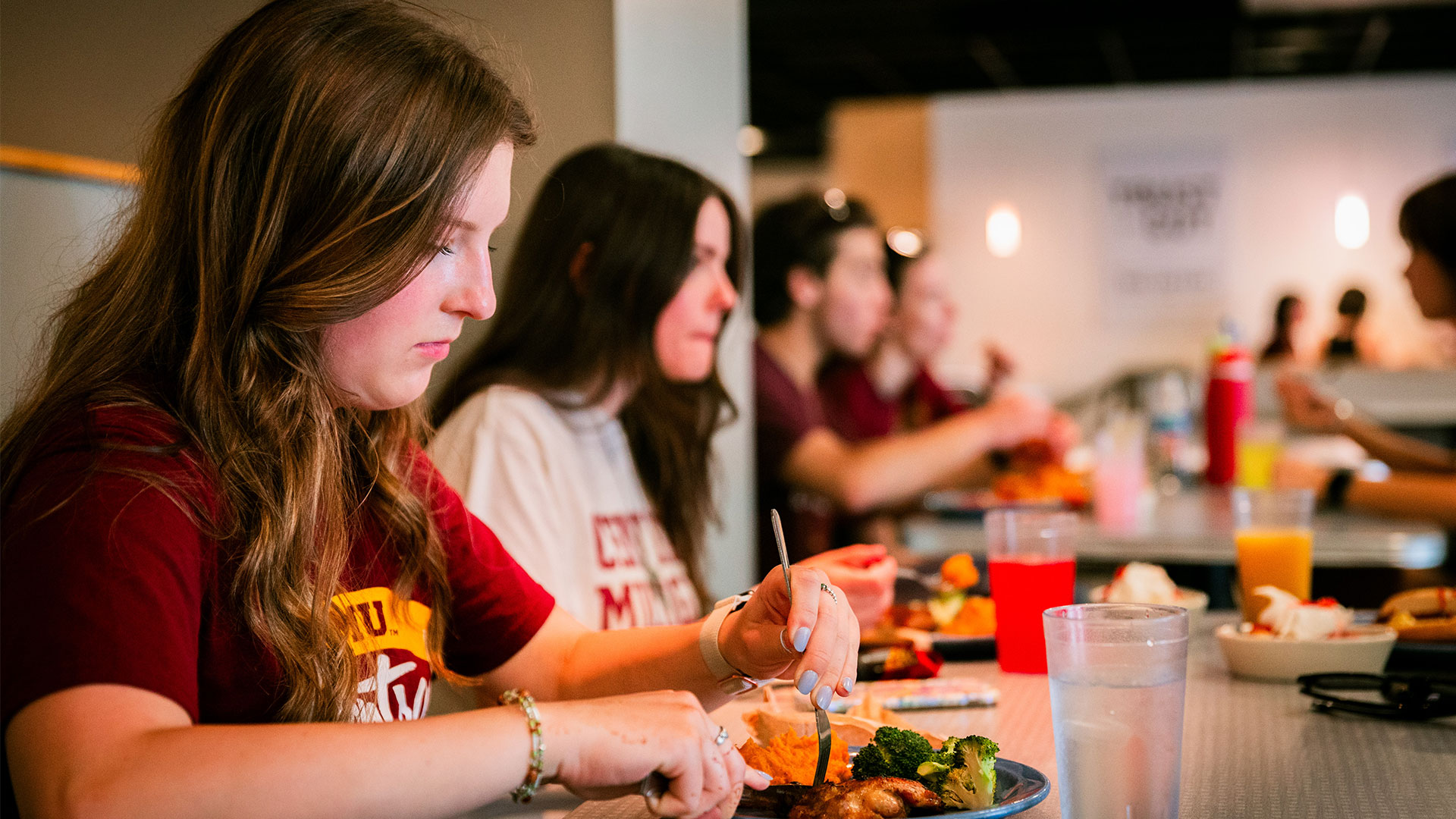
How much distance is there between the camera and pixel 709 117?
218 centimetres

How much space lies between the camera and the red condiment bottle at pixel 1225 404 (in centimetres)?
307

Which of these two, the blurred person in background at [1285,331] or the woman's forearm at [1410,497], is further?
the blurred person in background at [1285,331]

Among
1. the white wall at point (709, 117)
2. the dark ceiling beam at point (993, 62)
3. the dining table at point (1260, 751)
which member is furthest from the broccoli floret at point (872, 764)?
the dark ceiling beam at point (993, 62)

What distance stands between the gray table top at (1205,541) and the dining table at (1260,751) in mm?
1008

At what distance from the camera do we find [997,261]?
27.8 feet

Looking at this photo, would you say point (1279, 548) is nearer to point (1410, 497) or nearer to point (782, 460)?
point (1410, 497)

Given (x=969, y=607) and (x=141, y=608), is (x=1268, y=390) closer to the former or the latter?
(x=969, y=607)

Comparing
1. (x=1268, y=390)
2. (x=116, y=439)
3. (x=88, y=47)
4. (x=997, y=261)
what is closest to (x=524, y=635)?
(x=116, y=439)

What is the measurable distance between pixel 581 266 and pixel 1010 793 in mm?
1091

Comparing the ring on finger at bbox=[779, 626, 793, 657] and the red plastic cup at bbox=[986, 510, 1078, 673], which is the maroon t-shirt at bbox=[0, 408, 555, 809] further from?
the red plastic cup at bbox=[986, 510, 1078, 673]

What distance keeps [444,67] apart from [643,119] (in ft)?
3.13

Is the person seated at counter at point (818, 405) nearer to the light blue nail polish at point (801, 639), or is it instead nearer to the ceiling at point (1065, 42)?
the light blue nail polish at point (801, 639)

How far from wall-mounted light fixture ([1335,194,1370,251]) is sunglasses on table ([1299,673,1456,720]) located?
742 centimetres

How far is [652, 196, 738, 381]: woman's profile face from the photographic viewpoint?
1.78 meters
